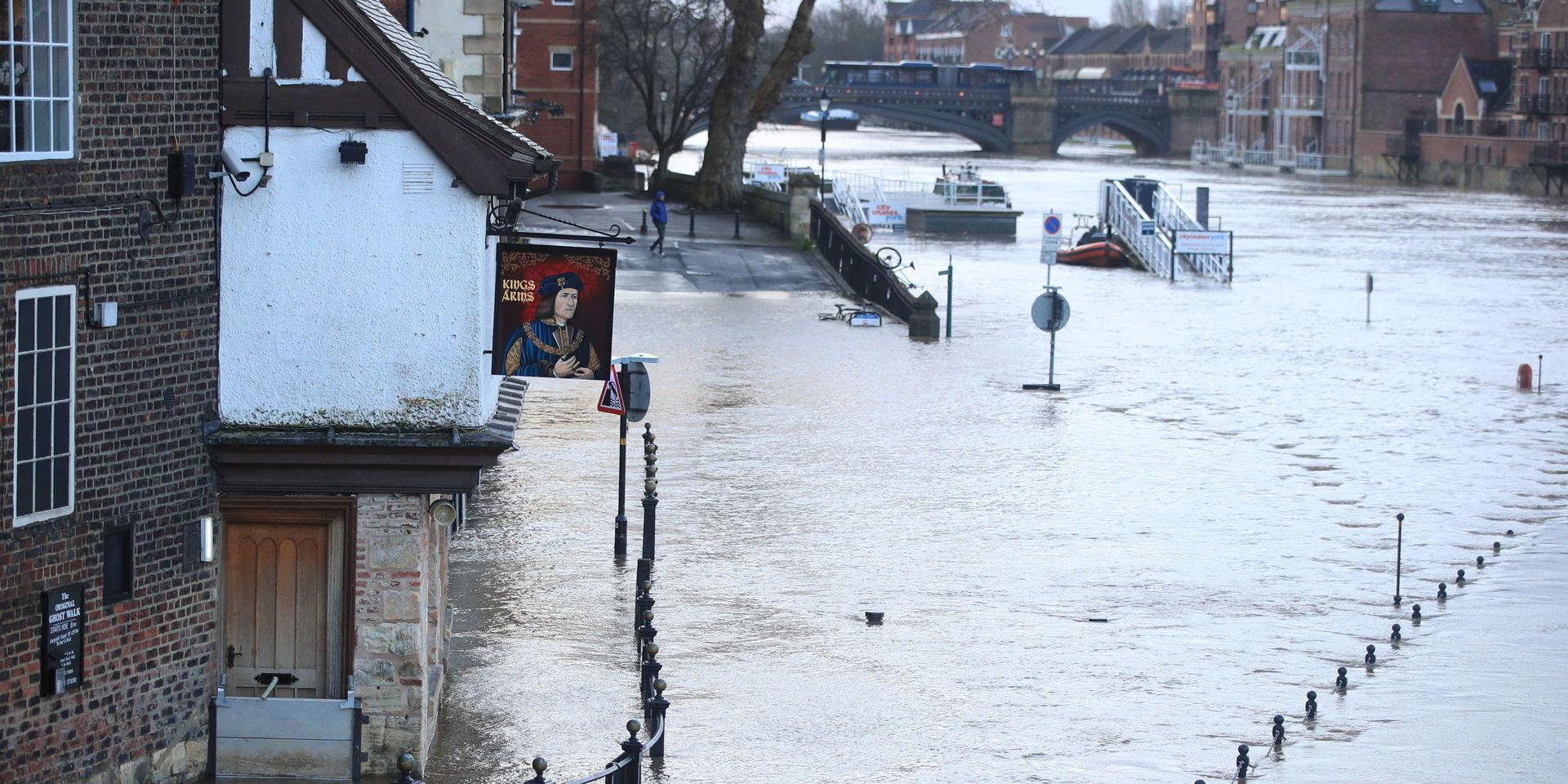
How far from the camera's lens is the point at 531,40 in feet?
221

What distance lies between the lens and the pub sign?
1405 cm

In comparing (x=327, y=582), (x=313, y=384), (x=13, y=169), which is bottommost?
(x=327, y=582)

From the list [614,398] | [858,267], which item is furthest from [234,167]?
[858,267]

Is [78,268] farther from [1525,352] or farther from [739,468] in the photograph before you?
[1525,352]

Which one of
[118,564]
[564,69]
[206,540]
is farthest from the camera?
[564,69]

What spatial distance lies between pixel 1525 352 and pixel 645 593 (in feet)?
106

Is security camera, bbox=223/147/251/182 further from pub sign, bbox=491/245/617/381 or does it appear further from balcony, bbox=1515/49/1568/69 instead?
balcony, bbox=1515/49/1568/69

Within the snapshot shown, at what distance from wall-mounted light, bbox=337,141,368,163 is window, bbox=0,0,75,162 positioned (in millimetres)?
1658

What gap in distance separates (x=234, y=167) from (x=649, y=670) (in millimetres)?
4518

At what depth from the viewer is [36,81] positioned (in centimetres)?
1191

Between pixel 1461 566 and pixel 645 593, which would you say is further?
pixel 1461 566

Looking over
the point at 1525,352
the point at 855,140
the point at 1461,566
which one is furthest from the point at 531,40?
the point at 855,140

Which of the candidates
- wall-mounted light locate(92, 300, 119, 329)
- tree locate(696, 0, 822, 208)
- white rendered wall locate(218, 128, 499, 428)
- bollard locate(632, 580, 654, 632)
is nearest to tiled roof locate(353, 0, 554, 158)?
white rendered wall locate(218, 128, 499, 428)

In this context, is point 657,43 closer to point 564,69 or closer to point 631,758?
point 564,69
